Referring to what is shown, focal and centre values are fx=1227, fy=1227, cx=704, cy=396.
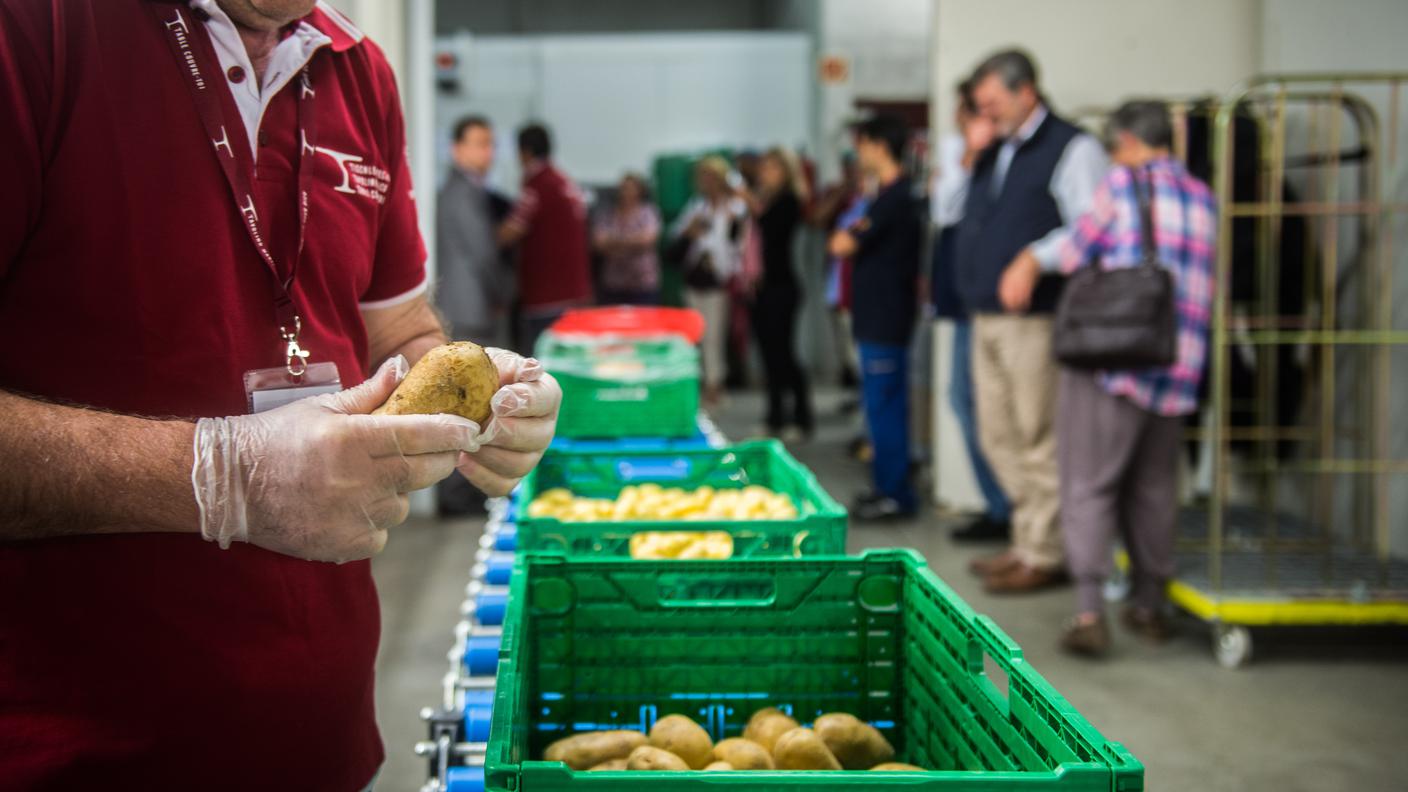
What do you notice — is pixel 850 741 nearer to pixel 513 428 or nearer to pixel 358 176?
pixel 513 428

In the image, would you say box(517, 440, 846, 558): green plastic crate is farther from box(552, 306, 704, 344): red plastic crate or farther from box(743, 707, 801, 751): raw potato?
box(552, 306, 704, 344): red plastic crate

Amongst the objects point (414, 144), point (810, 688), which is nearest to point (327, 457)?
point (810, 688)

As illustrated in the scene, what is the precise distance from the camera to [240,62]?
123 cm

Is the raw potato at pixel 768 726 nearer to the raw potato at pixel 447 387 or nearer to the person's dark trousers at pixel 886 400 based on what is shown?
the raw potato at pixel 447 387

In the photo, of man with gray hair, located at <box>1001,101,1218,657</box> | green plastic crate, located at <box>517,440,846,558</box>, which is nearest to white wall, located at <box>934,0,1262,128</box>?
man with gray hair, located at <box>1001,101,1218,657</box>

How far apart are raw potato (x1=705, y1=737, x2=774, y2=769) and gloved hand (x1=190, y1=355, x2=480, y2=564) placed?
1.59 ft

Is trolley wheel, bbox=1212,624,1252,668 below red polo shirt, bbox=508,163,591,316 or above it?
below

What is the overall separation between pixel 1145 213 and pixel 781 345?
174 inches

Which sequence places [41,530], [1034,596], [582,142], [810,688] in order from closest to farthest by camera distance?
1. [41,530]
2. [810,688]
3. [1034,596]
4. [582,142]

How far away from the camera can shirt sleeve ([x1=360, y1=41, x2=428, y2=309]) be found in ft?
4.83

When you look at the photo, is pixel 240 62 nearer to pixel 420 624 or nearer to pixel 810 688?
pixel 810 688

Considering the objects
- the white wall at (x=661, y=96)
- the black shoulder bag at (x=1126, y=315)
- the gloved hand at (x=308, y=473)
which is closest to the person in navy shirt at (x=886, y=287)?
the black shoulder bag at (x=1126, y=315)

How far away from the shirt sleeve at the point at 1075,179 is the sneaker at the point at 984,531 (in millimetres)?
1467

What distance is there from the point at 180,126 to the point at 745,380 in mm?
10558
